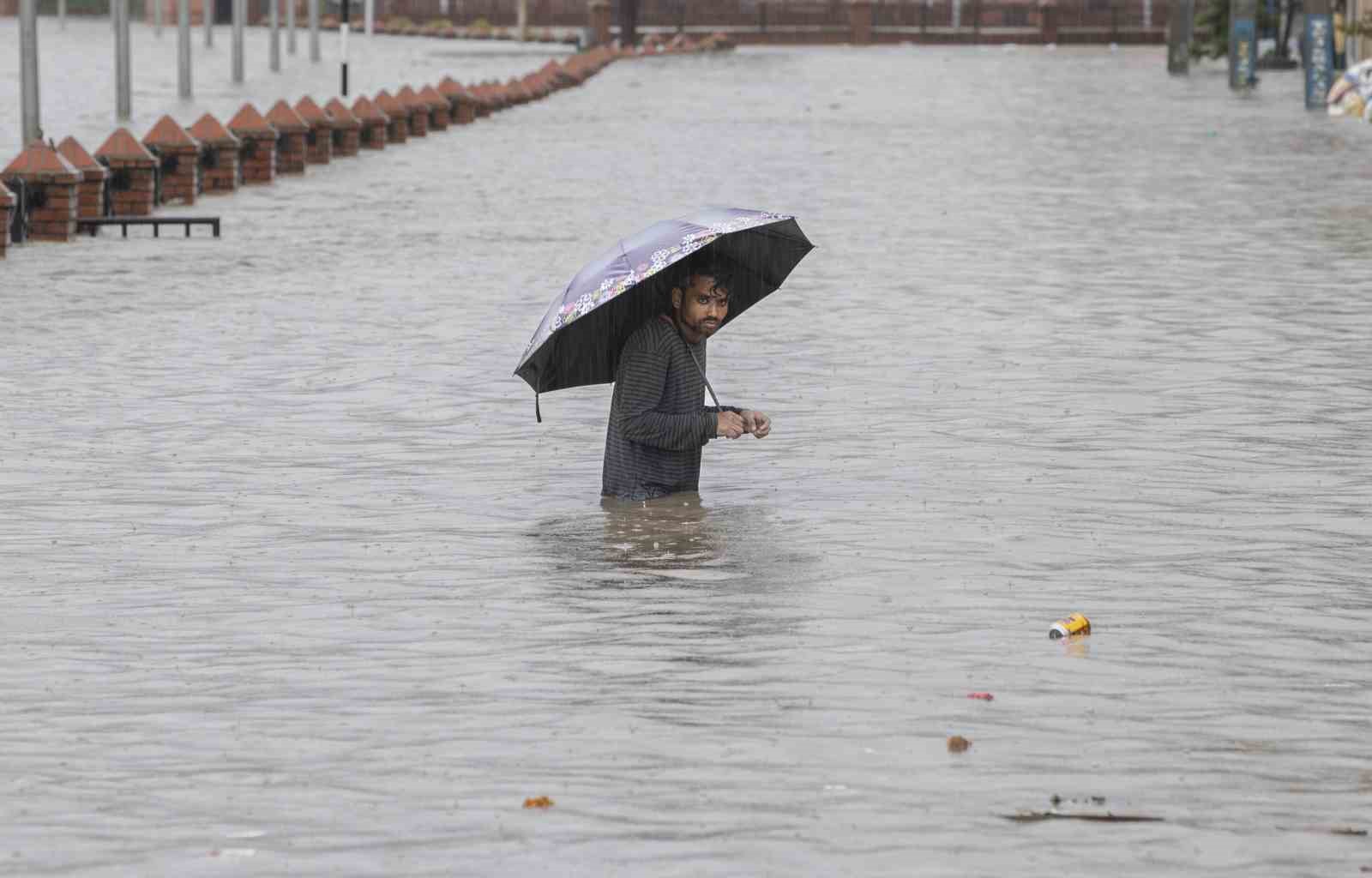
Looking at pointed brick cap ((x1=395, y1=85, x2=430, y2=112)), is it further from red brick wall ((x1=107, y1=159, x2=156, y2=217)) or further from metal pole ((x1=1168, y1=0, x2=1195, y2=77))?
metal pole ((x1=1168, y1=0, x2=1195, y2=77))

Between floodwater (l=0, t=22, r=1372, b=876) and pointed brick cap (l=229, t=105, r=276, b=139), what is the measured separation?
28.5 ft

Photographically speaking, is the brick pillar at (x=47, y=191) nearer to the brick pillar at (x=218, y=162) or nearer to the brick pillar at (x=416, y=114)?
the brick pillar at (x=218, y=162)

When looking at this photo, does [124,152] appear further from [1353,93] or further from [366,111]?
[1353,93]

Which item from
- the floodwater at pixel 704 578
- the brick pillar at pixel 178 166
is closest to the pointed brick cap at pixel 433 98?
the brick pillar at pixel 178 166

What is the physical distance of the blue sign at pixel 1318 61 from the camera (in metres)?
46.3

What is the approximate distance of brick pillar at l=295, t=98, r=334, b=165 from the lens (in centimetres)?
3188

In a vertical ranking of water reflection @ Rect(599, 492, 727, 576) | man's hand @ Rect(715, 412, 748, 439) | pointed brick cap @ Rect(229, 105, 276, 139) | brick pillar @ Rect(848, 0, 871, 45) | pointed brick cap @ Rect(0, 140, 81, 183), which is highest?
man's hand @ Rect(715, 412, 748, 439)

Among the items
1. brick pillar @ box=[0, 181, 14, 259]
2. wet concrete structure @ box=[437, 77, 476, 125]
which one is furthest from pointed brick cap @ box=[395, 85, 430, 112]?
brick pillar @ box=[0, 181, 14, 259]

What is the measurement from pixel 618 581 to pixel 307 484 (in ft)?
7.40

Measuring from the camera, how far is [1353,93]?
45.4 meters

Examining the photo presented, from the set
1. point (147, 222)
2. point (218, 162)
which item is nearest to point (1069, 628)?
point (147, 222)

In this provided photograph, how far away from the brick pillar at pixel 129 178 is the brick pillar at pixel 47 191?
2163 mm

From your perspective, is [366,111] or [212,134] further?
[366,111]

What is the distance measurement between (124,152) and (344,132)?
9653mm
